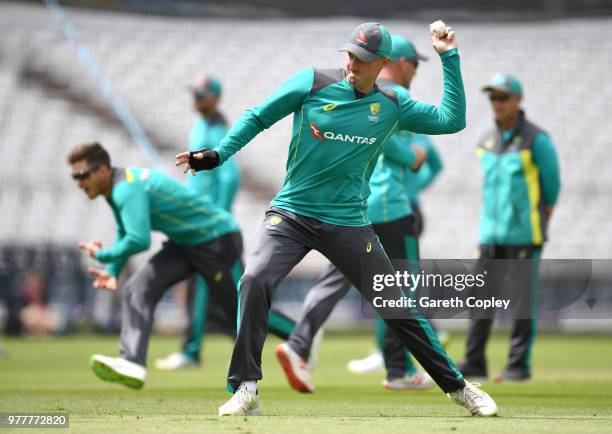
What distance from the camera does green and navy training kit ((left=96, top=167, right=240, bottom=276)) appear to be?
7.50 m

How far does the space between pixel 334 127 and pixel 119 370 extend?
8.37ft

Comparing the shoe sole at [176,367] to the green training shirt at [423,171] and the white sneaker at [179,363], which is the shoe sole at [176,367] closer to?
the white sneaker at [179,363]

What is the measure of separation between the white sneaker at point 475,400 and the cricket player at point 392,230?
6.41 feet

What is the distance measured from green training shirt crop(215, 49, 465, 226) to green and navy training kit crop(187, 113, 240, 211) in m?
5.15

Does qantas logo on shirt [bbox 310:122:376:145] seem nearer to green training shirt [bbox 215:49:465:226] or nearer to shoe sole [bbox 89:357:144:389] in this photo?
green training shirt [bbox 215:49:465:226]

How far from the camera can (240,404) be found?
551 centimetres

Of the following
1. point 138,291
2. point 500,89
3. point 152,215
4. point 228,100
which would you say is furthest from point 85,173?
point 228,100

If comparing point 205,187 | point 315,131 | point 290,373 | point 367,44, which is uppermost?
point 367,44

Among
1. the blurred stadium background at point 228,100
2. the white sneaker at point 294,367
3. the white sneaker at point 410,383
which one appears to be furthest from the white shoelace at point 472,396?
the blurred stadium background at point 228,100

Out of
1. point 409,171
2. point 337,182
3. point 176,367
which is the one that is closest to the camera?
point 337,182

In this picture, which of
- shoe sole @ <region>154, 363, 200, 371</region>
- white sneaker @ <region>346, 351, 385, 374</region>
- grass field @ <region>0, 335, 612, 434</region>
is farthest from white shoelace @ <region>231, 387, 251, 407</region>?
shoe sole @ <region>154, 363, 200, 371</region>

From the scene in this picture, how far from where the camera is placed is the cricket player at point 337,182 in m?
5.56

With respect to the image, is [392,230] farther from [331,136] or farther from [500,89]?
[331,136]

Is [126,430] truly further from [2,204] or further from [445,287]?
[2,204]
